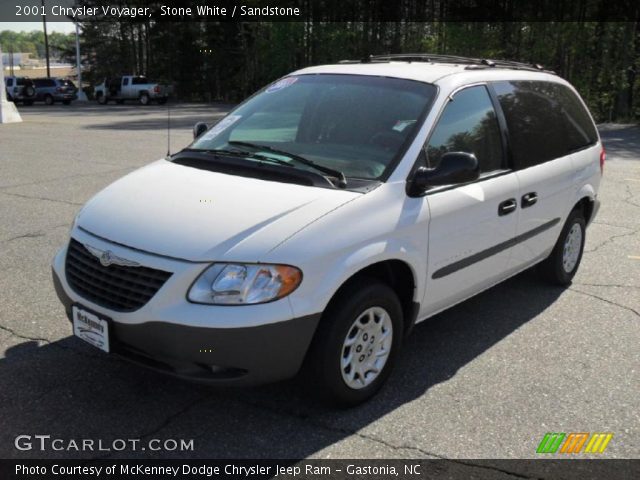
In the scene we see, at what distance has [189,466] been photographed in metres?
2.95

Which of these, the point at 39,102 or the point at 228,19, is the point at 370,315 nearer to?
the point at 228,19

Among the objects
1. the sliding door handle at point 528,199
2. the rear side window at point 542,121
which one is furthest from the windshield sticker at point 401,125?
the sliding door handle at point 528,199

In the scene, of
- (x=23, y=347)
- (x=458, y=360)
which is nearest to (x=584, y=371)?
(x=458, y=360)

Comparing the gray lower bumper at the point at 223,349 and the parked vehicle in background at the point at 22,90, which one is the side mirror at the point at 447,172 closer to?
the gray lower bumper at the point at 223,349

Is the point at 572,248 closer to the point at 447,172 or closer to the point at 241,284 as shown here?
the point at 447,172

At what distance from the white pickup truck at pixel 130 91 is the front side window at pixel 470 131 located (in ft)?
119

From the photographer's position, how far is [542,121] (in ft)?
16.0

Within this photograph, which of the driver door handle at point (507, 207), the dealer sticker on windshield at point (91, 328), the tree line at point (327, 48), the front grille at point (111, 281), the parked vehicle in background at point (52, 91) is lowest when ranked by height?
the dealer sticker on windshield at point (91, 328)

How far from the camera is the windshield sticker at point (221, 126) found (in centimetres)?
437

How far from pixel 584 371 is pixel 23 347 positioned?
135 inches

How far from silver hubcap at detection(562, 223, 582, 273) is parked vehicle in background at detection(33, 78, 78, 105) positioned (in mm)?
39385

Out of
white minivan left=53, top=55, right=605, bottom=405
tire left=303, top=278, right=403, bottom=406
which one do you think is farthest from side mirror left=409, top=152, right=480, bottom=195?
tire left=303, top=278, right=403, bottom=406

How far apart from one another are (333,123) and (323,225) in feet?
3.73

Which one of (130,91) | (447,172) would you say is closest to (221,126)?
(447,172)
